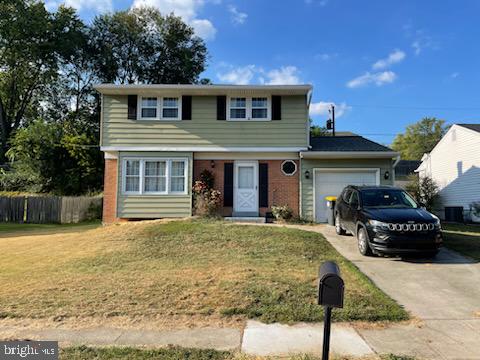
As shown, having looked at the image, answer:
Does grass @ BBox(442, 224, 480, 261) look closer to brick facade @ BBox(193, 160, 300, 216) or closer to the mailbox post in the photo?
brick facade @ BBox(193, 160, 300, 216)

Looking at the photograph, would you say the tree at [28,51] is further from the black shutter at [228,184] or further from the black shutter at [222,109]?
the black shutter at [228,184]

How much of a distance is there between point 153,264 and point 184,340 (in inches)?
146

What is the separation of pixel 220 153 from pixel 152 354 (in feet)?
37.4

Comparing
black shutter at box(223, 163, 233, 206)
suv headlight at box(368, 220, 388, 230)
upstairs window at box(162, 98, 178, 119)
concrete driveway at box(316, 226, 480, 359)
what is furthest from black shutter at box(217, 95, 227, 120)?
suv headlight at box(368, 220, 388, 230)

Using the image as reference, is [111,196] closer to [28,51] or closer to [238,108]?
[238,108]

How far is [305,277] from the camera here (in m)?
6.48

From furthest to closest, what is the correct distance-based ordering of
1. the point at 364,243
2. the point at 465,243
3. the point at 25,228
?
the point at 25,228 → the point at 465,243 → the point at 364,243

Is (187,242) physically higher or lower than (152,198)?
lower

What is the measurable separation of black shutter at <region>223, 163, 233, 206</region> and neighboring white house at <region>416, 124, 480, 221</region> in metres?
13.7

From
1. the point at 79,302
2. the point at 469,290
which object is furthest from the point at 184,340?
the point at 469,290

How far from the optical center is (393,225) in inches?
304

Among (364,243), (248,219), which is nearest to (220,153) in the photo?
(248,219)

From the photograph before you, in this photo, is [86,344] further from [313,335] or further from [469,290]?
[469,290]

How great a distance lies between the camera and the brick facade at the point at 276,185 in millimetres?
14484
